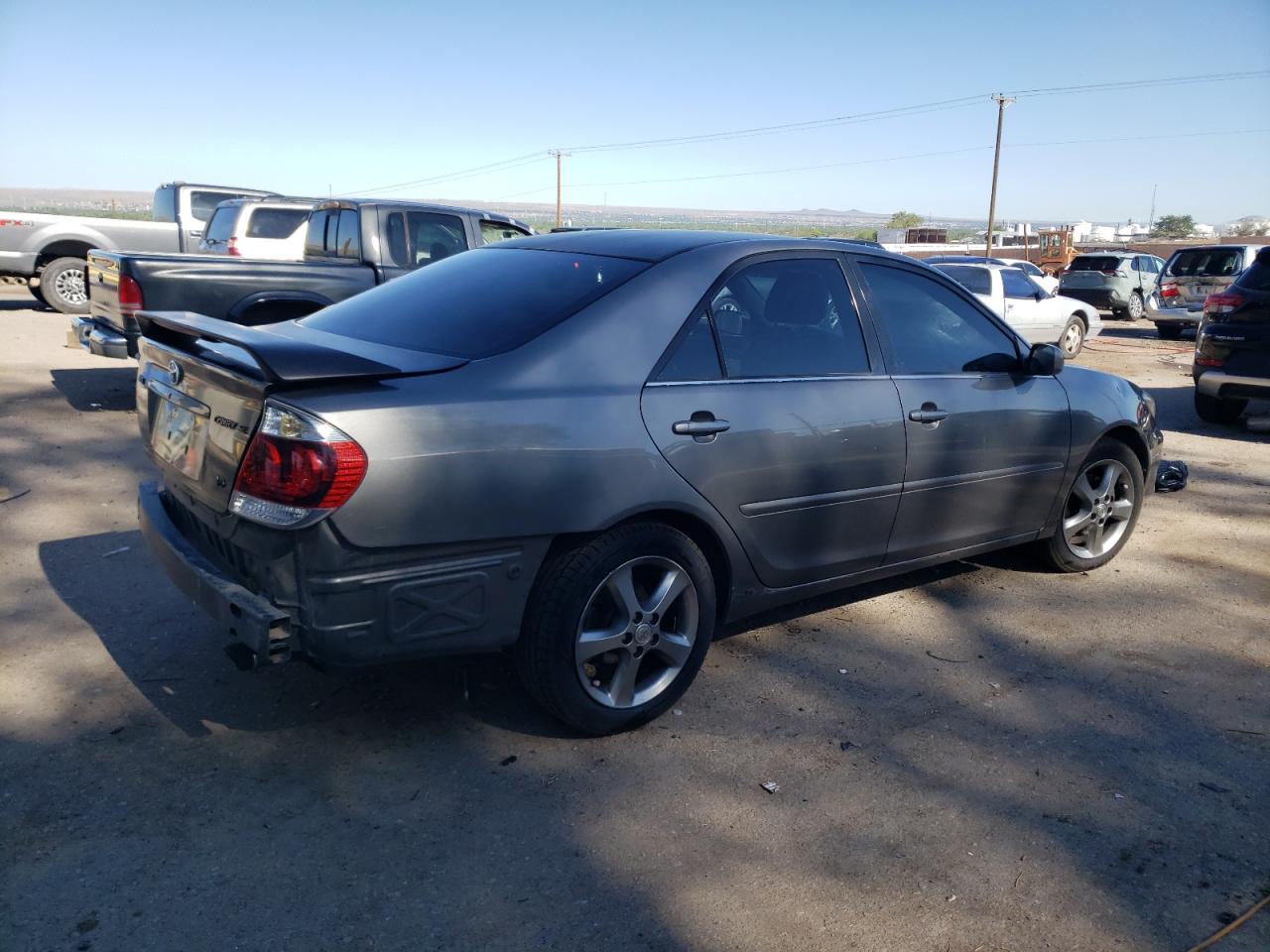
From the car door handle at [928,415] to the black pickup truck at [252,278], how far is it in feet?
16.6

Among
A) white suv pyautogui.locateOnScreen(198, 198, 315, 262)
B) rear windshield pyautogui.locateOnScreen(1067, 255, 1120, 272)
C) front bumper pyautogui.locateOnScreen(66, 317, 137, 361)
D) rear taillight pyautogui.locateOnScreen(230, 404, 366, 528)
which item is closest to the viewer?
rear taillight pyautogui.locateOnScreen(230, 404, 366, 528)

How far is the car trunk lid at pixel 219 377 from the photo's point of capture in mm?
2949

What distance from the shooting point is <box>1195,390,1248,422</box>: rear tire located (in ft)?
32.4

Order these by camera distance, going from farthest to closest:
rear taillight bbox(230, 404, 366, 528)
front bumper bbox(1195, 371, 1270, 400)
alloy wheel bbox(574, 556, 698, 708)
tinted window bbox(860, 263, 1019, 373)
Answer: front bumper bbox(1195, 371, 1270, 400) < tinted window bbox(860, 263, 1019, 373) < alloy wheel bbox(574, 556, 698, 708) < rear taillight bbox(230, 404, 366, 528)

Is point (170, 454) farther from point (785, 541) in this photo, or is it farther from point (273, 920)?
point (785, 541)

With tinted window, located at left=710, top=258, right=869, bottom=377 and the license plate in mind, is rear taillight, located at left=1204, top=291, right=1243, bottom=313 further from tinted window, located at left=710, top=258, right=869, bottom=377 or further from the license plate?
the license plate

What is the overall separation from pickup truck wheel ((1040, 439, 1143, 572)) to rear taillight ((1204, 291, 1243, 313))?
15.3 ft

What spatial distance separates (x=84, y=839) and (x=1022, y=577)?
171 inches

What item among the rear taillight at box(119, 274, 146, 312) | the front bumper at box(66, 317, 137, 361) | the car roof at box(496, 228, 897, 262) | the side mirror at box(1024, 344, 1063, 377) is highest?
the car roof at box(496, 228, 897, 262)

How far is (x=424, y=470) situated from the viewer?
2.95 metres

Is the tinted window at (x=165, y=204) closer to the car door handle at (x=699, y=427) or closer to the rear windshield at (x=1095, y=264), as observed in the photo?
the car door handle at (x=699, y=427)

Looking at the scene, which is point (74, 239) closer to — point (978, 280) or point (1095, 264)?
point (978, 280)

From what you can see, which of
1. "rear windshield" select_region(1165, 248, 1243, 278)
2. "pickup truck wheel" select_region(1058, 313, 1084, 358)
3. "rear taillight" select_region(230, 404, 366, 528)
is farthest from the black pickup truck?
"rear windshield" select_region(1165, 248, 1243, 278)


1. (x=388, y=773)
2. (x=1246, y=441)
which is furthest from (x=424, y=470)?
(x=1246, y=441)
